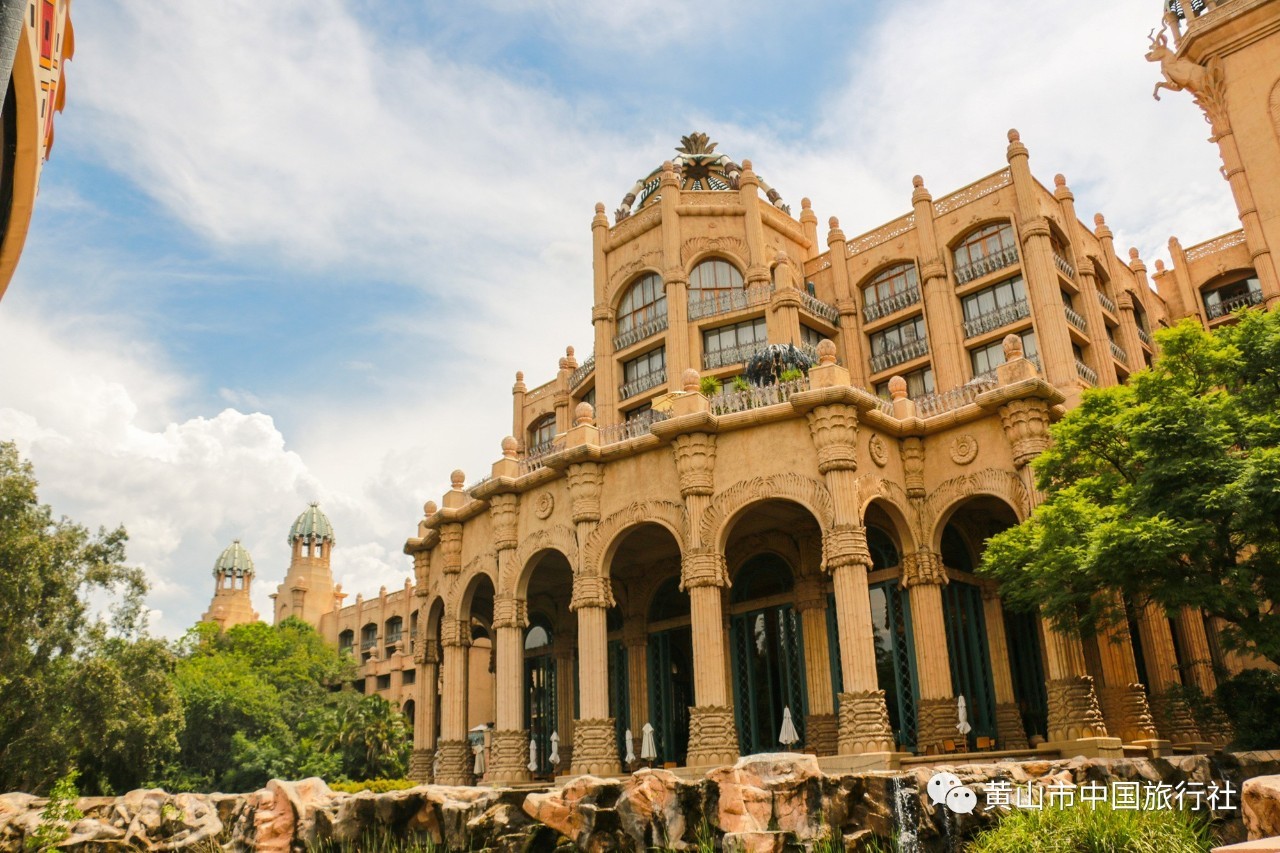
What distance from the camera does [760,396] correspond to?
1005 inches

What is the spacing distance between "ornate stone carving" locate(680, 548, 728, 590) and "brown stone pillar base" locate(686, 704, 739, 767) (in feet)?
9.27

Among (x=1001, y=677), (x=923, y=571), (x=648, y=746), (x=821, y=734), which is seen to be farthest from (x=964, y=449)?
(x=648, y=746)

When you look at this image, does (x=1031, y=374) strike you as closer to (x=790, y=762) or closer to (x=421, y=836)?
(x=790, y=762)

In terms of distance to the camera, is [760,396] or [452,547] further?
[452,547]

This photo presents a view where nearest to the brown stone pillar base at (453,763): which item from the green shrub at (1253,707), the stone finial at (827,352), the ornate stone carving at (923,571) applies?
the ornate stone carving at (923,571)

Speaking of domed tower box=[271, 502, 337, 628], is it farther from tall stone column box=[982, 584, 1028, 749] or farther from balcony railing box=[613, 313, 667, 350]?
tall stone column box=[982, 584, 1028, 749]

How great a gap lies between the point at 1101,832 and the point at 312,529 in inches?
2943

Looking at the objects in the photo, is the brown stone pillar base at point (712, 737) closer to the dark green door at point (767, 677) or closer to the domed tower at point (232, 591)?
the dark green door at point (767, 677)

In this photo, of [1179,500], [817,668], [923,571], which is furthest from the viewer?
[817,668]

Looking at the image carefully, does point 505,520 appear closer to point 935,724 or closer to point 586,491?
point 586,491

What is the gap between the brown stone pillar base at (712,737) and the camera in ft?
75.4

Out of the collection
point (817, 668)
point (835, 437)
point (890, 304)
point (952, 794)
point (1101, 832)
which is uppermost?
point (890, 304)

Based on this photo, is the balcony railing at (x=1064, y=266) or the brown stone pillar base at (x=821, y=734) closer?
the brown stone pillar base at (x=821, y=734)

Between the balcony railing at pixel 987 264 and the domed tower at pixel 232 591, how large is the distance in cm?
6768
